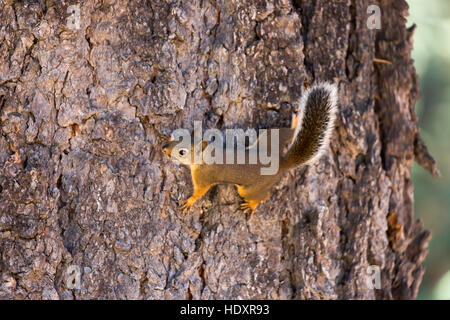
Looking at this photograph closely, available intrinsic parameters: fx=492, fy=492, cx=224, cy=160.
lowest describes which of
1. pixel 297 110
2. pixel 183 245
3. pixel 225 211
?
pixel 183 245

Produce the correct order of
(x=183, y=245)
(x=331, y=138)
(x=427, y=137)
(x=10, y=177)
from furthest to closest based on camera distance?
(x=427, y=137), (x=331, y=138), (x=183, y=245), (x=10, y=177)

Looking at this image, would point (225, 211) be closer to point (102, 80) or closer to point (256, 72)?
point (256, 72)

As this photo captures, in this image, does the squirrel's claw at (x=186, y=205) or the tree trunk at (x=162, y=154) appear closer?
the tree trunk at (x=162, y=154)

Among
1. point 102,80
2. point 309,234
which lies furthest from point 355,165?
point 102,80

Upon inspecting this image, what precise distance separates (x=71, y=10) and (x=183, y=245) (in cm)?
114

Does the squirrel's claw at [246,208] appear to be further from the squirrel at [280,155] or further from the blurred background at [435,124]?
the blurred background at [435,124]

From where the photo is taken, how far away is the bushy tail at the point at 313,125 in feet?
7.03

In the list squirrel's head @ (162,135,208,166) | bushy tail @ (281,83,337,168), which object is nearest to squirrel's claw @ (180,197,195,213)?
squirrel's head @ (162,135,208,166)

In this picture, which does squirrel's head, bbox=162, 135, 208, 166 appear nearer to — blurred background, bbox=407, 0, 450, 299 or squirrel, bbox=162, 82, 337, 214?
squirrel, bbox=162, 82, 337, 214

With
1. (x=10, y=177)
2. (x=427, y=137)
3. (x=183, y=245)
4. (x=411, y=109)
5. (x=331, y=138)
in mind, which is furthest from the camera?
(x=427, y=137)

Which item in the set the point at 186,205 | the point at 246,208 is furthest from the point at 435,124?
the point at 186,205

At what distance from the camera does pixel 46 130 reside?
2.13m

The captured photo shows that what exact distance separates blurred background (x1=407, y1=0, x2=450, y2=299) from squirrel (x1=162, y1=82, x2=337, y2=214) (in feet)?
6.49

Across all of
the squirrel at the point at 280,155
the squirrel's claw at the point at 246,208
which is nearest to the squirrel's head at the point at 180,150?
the squirrel at the point at 280,155
